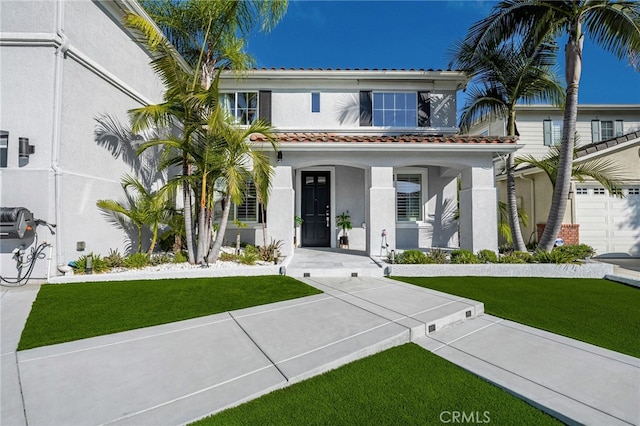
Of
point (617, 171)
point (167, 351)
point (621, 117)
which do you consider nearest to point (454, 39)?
point (617, 171)

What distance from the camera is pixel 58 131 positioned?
254 inches

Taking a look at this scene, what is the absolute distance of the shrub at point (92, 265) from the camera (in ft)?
21.8

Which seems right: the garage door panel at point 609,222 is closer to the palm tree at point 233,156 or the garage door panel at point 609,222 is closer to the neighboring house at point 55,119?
the palm tree at point 233,156

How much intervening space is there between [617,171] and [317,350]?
14336mm

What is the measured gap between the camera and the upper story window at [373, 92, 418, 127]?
39.8 feet

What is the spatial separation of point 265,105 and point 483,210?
30.9 feet

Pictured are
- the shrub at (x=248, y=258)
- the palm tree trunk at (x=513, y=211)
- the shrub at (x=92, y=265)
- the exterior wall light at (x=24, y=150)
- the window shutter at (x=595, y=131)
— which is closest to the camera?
the exterior wall light at (x=24, y=150)

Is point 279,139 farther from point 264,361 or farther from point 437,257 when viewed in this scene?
point 264,361

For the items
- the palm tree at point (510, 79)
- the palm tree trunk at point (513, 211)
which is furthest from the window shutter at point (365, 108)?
the palm tree trunk at point (513, 211)

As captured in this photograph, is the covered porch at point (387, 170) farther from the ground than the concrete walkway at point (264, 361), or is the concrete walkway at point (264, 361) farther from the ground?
the covered porch at point (387, 170)

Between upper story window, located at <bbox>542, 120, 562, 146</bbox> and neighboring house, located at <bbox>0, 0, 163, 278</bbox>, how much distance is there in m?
20.4

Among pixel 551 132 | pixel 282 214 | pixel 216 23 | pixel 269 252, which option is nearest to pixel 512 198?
pixel 282 214

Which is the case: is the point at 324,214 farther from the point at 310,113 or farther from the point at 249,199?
the point at 310,113

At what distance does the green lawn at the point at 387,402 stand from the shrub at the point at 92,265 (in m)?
6.42
